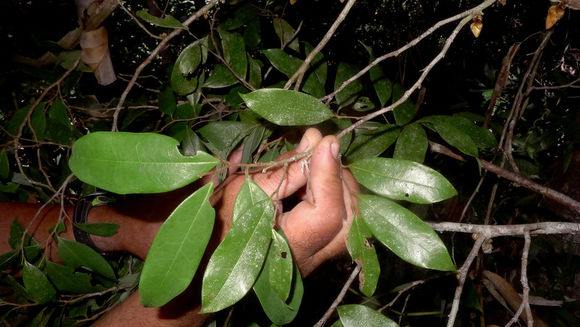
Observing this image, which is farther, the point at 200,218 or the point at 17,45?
the point at 17,45

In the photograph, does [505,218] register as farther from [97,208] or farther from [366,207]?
[97,208]

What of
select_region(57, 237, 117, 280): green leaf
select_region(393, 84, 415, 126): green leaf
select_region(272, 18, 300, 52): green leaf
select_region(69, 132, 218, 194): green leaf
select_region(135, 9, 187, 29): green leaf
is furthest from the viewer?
select_region(272, 18, 300, 52): green leaf

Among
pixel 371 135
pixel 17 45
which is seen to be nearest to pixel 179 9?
pixel 17 45

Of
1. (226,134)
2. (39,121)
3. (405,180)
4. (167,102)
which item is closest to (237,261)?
(405,180)

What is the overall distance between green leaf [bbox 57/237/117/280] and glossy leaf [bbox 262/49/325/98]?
703mm

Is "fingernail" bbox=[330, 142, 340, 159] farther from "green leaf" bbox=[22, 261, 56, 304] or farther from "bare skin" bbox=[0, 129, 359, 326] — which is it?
"green leaf" bbox=[22, 261, 56, 304]

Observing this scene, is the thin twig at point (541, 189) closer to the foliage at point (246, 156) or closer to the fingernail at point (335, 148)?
the foliage at point (246, 156)

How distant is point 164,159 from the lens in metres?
0.45

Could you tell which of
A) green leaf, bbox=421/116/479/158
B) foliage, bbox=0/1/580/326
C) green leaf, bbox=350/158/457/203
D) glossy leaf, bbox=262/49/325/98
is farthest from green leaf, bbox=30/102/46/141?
green leaf, bbox=421/116/479/158

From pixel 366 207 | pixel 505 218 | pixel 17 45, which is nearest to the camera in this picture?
pixel 366 207

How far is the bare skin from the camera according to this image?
23.0 inches

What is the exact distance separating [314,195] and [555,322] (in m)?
1.41

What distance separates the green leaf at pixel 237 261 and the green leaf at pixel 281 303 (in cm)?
10

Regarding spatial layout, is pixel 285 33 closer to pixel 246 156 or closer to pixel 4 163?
pixel 246 156
